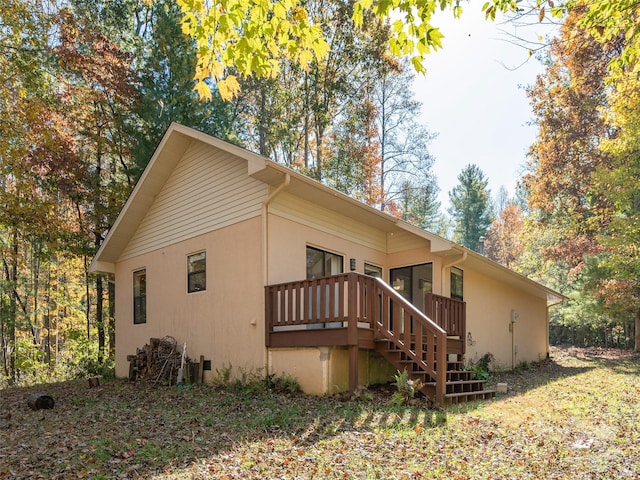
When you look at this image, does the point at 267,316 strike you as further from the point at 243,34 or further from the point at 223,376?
the point at 243,34

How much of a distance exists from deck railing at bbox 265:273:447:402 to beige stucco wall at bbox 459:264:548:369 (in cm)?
519

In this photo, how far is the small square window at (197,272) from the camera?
35.1 ft

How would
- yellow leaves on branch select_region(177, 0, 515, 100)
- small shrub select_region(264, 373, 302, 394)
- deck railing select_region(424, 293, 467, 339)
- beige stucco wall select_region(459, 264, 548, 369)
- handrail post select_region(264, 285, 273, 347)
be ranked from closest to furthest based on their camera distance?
yellow leaves on branch select_region(177, 0, 515, 100), small shrub select_region(264, 373, 302, 394), handrail post select_region(264, 285, 273, 347), deck railing select_region(424, 293, 467, 339), beige stucco wall select_region(459, 264, 548, 369)

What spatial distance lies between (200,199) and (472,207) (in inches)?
1292

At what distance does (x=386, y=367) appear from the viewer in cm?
970

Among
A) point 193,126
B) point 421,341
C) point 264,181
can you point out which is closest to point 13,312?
point 193,126

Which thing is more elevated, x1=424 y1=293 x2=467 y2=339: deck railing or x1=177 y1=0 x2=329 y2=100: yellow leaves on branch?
x1=177 y1=0 x2=329 y2=100: yellow leaves on branch

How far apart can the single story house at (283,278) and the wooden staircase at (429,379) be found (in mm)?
28

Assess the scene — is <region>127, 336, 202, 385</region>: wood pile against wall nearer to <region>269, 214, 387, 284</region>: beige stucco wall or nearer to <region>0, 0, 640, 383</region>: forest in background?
<region>269, 214, 387, 284</region>: beige stucco wall

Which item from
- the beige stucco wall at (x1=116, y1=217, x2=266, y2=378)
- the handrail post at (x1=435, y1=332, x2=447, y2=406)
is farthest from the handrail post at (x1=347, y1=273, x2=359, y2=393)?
the beige stucco wall at (x1=116, y1=217, x2=266, y2=378)

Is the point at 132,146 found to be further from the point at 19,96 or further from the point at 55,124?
the point at 19,96

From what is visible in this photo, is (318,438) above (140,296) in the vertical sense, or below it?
below

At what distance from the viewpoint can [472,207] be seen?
39.8 m

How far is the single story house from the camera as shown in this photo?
8164 mm
